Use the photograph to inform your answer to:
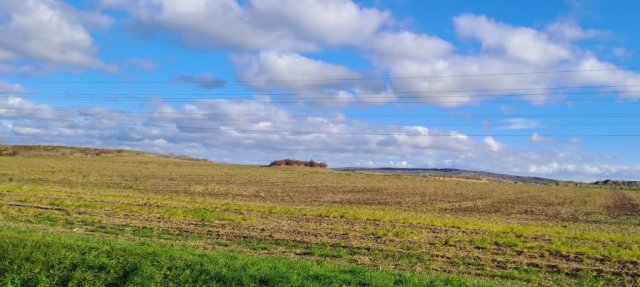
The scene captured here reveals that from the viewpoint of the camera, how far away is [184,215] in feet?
86.7

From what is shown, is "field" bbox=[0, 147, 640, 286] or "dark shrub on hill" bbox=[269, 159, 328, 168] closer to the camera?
"field" bbox=[0, 147, 640, 286]

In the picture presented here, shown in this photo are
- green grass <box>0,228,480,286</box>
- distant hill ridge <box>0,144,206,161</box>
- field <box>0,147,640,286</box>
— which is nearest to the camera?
green grass <box>0,228,480,286</box>

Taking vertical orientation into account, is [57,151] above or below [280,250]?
above

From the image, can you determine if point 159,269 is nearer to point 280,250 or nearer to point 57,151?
point 280,250

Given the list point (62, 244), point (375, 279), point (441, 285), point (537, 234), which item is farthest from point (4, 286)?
point (537, 234)

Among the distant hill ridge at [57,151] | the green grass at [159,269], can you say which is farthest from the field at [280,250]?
the distant hill ridge at [57,151]

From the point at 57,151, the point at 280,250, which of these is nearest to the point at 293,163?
the point at 57,151

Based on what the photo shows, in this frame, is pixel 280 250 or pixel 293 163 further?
pixel 293 163

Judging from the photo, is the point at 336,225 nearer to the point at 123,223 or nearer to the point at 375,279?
the point at 123,223

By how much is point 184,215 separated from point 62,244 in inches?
442

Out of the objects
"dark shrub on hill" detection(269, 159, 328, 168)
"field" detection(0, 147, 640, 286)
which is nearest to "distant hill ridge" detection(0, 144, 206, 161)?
"dark shrub on hill" detection(269, 159, 328, 168)

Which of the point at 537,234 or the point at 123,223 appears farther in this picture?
the point at 537,234

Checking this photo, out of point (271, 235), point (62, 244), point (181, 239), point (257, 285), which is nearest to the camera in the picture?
point (257, 285)

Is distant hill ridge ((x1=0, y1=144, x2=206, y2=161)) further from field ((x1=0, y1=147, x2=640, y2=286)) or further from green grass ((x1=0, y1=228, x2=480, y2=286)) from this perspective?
green grass ((x1=0, y1=228, x2=480, y2=286))
